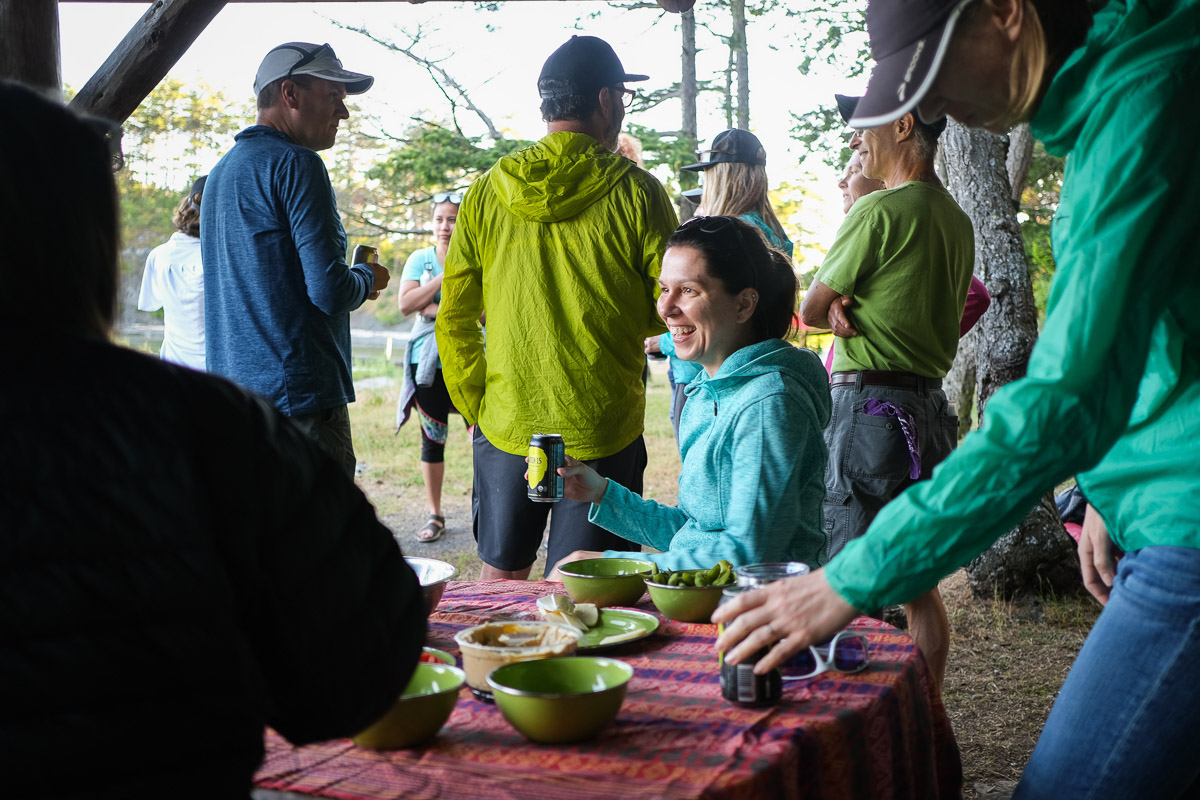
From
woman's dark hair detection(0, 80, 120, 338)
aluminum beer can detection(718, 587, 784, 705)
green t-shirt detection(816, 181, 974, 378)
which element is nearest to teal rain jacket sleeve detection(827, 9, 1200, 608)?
aluminum beer can detection(718, 587, 784, 705)

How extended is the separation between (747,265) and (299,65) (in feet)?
6.29

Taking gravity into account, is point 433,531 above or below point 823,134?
below

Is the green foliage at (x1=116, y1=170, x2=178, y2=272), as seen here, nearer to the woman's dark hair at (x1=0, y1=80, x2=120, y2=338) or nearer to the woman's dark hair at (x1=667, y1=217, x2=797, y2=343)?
the woman's dark hair at (x1=667, y1=217, x2=797, y2=343)

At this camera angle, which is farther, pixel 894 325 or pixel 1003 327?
pixel 1003 327

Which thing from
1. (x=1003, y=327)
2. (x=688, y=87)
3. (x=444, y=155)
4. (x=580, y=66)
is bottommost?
(x=1003, y=327)

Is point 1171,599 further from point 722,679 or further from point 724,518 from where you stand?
point 724,518

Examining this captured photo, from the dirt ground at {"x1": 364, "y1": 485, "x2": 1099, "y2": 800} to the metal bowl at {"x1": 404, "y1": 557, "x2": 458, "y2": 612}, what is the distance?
2.02 meters

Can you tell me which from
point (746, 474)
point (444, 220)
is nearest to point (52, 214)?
point (746, 474)

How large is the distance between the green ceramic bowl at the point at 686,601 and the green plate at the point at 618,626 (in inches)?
1.2

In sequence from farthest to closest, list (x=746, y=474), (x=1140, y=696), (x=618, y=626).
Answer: (x=746, y=474)
(x=618, y=626)
(x=1140, y=696)

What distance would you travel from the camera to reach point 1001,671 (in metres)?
4.01

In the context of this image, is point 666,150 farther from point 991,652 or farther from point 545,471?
point 545,471

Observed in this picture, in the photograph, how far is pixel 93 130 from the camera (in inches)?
36.2

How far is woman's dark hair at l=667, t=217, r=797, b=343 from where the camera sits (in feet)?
7.73
